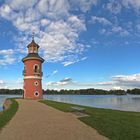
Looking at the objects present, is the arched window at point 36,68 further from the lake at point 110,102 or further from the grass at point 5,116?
the grass at point 5,116

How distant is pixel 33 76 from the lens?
38469mm

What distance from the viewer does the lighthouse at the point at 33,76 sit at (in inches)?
1510

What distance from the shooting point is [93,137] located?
9008mm

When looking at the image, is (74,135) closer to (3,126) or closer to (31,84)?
(3,126)

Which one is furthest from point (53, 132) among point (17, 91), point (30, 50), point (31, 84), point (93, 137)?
point (17, 91)

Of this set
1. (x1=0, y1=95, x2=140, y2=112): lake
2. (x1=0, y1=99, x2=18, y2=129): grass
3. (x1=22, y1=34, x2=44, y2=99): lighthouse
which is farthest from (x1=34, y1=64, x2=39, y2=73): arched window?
(x1=0, y1=99, x2=18, y2=129): grass

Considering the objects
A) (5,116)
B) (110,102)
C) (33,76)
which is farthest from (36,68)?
(5,116)

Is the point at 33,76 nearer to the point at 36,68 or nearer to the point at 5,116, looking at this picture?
the point at 36,68

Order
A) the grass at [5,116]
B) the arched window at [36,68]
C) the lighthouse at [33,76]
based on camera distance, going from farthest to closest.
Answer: the arched window at [36,68], the lighthouse at [33,76], the grass at [5,116]

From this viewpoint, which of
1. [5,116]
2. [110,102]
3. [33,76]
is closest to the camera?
[5,116]

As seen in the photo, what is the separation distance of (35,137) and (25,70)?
3108 cm

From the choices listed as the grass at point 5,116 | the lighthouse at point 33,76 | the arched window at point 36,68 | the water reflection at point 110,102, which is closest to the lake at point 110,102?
the water reflection at point 110,102

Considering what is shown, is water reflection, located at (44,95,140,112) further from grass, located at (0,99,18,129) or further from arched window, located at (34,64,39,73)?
grass, located at (0,99,18,129)

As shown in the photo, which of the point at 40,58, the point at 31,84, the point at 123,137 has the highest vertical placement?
the point at 40,58
